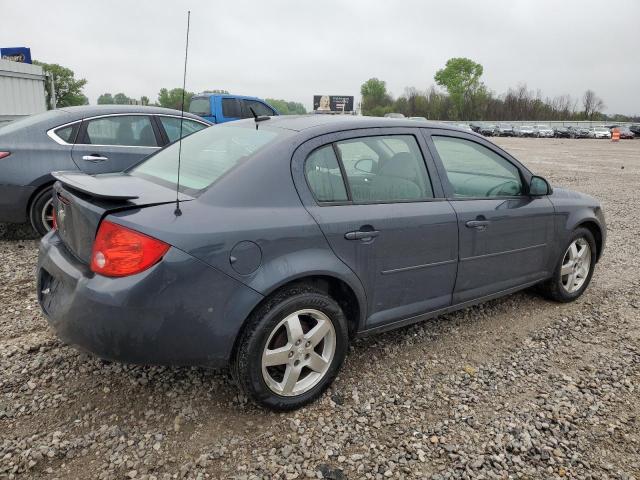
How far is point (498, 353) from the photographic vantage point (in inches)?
133

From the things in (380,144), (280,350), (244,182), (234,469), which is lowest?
(234,469)

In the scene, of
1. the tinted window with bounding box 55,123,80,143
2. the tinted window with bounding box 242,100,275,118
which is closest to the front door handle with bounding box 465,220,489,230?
the tinted window with bounding box 55,123,80,143

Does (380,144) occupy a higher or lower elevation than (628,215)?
higher

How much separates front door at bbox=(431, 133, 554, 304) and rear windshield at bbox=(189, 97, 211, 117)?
11.8 metres

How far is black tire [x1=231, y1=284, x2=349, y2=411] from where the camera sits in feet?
7.76

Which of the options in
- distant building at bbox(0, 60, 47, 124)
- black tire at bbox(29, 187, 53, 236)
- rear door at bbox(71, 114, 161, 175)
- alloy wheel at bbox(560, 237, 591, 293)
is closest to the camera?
alloy wheel at bbox(560, 237, 591, 293)

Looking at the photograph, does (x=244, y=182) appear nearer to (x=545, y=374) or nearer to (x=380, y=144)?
(x=380, y=144)

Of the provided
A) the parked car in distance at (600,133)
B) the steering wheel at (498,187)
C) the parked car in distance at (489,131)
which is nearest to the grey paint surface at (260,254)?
the steering wheel at (498,187)

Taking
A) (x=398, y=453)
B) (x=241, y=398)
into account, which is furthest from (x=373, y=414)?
(x=241, y=398)

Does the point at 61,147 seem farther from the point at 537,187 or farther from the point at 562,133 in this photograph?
the point at 562,133

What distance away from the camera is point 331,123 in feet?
9.46

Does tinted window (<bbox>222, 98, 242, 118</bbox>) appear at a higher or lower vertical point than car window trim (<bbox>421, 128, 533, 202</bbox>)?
higher

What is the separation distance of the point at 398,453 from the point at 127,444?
1.30 m

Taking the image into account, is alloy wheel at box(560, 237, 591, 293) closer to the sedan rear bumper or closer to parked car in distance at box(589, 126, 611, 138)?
the sedan rear bumper
